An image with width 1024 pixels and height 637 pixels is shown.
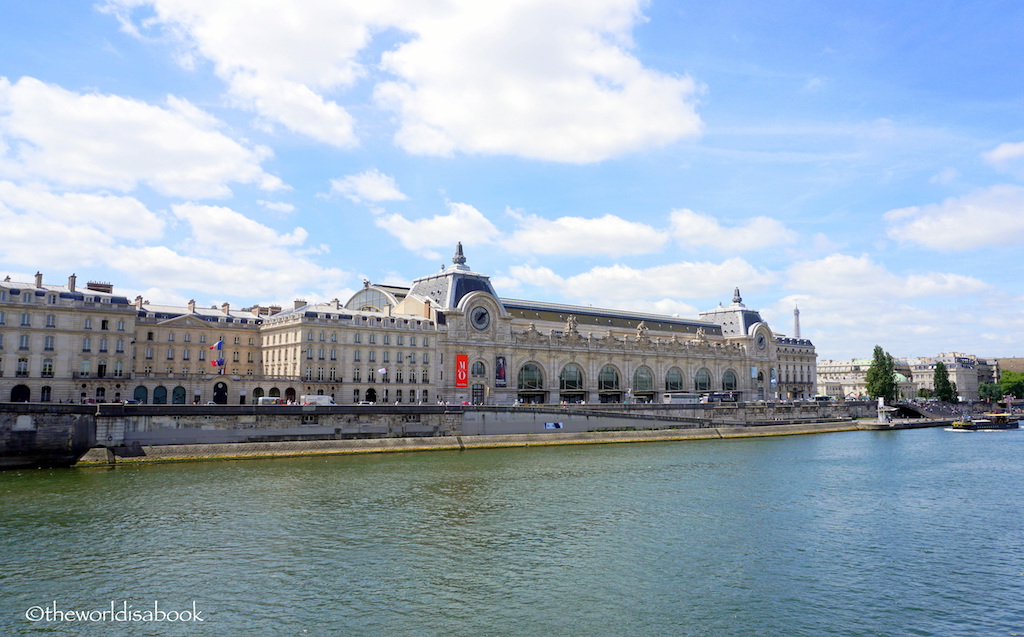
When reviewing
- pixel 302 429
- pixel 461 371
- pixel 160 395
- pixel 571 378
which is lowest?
pixel 302 429

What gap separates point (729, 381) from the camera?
14875 centimetres

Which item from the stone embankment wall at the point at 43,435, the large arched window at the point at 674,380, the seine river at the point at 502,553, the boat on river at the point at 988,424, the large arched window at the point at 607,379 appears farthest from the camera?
the large arched window at the point at 674,380

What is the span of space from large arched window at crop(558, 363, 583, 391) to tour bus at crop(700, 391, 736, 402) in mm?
23409

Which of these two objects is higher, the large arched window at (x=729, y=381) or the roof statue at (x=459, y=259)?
the roof statue at (x=459, y=259)

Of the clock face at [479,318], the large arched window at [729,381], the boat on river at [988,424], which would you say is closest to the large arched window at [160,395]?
the clock face at [479,318]

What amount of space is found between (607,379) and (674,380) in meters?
17.3

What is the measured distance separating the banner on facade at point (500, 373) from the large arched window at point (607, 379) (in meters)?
21.0

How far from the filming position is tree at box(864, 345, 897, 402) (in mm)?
149625

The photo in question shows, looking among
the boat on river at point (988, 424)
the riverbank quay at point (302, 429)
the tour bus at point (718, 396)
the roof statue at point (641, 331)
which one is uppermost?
the roof statue at point (641, 331)

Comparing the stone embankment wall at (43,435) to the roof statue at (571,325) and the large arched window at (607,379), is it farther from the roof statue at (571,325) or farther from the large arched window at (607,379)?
the large arched window at (607,379)

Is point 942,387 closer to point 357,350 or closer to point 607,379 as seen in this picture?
point 607,379

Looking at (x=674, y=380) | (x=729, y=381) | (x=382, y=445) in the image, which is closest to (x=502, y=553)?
(x=382, y=445)

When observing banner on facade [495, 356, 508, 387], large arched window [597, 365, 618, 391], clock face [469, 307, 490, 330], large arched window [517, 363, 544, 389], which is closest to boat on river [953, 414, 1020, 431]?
large arched window [597, 365, 618, 391]

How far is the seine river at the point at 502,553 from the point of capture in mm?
24453
